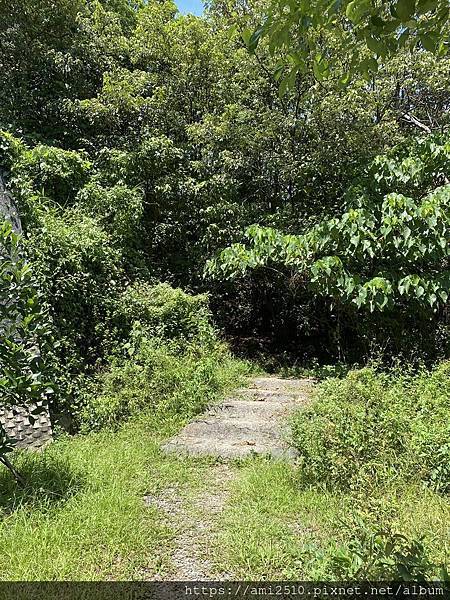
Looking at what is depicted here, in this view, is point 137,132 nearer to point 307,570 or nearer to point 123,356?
point 123,356

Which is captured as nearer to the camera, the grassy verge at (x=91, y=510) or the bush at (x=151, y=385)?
the grassy verge at (x=91, y=510)

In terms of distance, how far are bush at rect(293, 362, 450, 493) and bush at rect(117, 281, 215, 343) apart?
251 centimetres

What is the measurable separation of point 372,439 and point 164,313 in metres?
3.27

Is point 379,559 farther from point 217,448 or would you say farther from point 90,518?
point 217,448

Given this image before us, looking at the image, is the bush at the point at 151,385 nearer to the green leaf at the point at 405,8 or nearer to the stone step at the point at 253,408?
the stone step at the point at 253,408

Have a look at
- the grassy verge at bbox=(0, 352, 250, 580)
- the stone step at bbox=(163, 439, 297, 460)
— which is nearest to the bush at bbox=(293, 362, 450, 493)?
the stone step at bbox=(163, 439, 297, 460)

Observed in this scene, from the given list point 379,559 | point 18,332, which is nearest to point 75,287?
point 18,332

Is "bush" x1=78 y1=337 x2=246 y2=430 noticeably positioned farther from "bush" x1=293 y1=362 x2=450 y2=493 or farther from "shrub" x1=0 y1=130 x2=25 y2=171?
"shrub" x1=0 y1=130 x2=25 y2=171

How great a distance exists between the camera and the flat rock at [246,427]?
3571mm

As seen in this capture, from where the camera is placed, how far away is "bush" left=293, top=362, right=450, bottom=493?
2705 millimetres

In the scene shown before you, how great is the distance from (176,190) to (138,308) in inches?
86.1

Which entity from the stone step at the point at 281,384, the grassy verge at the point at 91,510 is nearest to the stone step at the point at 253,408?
the stone step at the point at 281,384

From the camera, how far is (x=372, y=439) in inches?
112

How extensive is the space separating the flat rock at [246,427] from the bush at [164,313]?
1.07 meters
